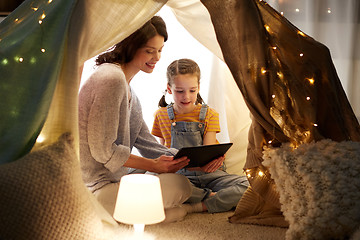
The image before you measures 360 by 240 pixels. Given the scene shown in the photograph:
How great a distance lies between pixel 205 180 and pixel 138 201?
93 cm

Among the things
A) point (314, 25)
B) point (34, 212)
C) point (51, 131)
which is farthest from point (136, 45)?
point (314, 25)

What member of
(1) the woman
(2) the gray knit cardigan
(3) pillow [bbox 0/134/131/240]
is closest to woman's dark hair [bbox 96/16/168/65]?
(1) the woman

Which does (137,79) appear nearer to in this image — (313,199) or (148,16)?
(148,16)

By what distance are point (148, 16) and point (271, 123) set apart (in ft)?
2.18

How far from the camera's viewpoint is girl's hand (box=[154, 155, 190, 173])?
72.6 inches

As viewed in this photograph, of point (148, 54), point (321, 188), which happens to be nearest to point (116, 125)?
point (148, 54)

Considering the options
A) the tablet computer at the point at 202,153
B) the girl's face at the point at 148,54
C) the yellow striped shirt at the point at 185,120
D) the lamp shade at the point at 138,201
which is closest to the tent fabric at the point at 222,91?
the yellow striped shirt at the point at 185,120

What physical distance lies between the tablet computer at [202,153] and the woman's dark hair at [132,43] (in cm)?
53

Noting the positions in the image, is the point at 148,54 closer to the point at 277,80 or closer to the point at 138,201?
the point at 277,80

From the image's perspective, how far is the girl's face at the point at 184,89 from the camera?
89.7 inches

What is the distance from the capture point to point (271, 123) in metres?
1.69

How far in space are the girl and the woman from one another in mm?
177

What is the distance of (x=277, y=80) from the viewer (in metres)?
1.72

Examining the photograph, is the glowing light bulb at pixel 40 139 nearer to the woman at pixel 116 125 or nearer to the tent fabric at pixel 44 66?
the tent fabric at pixel 44 66
